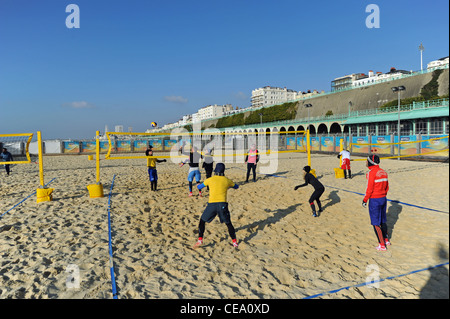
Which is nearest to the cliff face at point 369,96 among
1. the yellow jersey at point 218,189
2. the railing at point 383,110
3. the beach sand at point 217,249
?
the railing at point 383,110

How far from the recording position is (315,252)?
489cm

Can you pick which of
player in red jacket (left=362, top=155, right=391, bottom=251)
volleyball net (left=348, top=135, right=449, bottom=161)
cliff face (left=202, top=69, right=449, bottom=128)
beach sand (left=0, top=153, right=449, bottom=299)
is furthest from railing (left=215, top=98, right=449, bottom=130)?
player in red jacket (left=362, top=155, right=391, bottom=251)

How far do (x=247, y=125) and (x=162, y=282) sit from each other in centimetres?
8213

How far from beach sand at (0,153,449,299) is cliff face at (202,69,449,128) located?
4478 centimetres

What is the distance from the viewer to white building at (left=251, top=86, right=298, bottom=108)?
151500 mm

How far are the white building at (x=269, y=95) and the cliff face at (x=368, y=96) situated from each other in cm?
8276

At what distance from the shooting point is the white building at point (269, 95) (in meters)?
152

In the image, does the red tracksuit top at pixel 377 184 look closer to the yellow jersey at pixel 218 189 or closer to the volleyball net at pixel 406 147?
the yellow jersey at pixel 218 189

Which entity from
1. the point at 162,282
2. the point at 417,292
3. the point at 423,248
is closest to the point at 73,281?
the point at 162,282

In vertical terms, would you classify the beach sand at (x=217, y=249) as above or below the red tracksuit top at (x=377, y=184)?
below

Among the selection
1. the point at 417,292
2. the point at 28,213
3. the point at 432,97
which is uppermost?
the point at 432,97

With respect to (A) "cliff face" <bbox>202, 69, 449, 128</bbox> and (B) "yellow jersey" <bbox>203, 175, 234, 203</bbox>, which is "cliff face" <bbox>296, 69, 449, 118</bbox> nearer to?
(A) "cliff face" <bbox>202, 69, 449, 128</bbox>

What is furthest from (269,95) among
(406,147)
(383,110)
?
(406,147)
